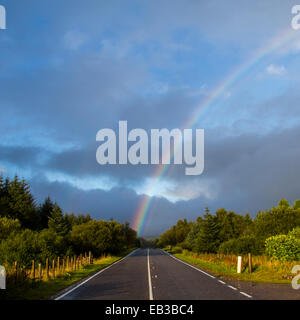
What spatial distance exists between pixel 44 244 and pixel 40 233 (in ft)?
11.8

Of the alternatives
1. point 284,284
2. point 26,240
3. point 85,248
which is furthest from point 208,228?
point 284,284

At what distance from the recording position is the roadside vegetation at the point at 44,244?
52.9 feet

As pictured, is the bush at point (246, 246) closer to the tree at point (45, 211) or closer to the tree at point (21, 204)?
the tree at point (21, 204)

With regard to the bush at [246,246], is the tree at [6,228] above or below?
above

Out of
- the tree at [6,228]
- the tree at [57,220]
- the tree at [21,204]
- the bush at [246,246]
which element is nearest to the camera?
the bush at [246,246]

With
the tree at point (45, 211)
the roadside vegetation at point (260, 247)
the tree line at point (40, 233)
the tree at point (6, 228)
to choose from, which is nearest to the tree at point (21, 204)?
the tree line at point (40, 233)

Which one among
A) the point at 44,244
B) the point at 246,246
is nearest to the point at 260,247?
the point at 246,246

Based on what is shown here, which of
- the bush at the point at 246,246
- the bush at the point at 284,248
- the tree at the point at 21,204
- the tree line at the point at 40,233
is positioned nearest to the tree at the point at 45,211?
the tree line at the point at 40,233

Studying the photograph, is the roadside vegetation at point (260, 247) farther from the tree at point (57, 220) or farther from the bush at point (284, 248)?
the tree at point (57, 220)

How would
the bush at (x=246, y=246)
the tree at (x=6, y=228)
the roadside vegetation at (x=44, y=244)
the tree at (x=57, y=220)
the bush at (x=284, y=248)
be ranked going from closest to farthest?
the roadside vegetation at (x=44, y=244) → the bush at (x=284, y=248) → the bush at (x=246, y=246) → the tree at (x=6, y=228) → the tree at (x=57, y=220)

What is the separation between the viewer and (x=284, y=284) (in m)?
16.5

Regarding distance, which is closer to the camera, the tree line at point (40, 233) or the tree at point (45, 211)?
the tree line at point (40, 233)
